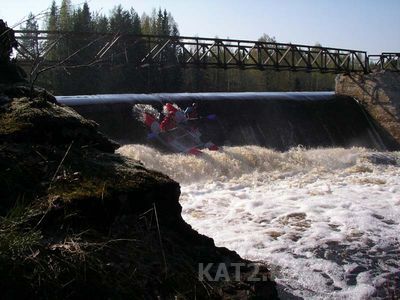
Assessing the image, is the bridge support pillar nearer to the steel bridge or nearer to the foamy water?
the steel bridge

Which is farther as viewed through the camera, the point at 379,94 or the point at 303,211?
the point at 379,94

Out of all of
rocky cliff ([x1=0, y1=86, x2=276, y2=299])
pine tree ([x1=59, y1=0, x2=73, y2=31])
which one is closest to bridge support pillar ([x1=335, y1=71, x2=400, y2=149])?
pine tree ([x1=59, y1=0, x2=73, y2=31])

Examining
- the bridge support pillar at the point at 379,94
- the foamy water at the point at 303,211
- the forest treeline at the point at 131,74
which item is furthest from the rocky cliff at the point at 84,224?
the bridge support pillar at the point at 379,94

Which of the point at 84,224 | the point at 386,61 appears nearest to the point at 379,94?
the point at 386,61

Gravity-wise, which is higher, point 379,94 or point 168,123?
point 379,94

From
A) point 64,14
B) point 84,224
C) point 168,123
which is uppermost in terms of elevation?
point 64,14

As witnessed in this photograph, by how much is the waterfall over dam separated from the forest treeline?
174 cm

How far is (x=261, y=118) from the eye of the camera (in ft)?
46.1

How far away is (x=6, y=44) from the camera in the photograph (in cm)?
398

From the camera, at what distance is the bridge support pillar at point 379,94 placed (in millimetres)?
17312

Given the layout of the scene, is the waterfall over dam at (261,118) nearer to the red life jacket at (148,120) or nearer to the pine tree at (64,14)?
the red life jacket at (148,120)

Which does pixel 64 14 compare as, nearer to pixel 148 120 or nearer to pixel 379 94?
pixel 148 120

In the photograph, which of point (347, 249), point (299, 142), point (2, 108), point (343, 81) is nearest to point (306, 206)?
point (347, 249)

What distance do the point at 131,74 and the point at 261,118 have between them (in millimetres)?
19863
